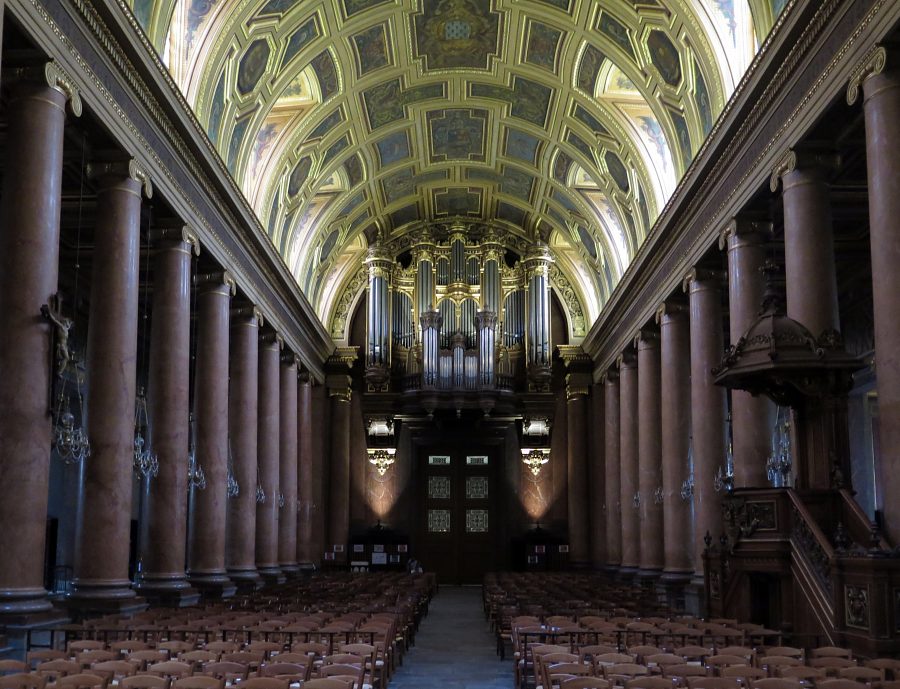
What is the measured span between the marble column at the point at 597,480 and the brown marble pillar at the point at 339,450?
944cm

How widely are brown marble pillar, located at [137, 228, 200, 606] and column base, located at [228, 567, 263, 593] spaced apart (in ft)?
18.7

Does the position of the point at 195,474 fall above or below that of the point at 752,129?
below

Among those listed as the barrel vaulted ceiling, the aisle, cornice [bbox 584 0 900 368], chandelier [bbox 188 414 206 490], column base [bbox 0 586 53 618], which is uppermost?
the barrel vaulted ceiling

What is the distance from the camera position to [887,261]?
13.5m

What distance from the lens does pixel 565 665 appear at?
32.4ft

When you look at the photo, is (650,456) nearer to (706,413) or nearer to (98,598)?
(706,413)

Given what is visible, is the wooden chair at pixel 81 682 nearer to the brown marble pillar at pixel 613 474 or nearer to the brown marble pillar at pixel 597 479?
the brown marble pillar at pixel 613 474

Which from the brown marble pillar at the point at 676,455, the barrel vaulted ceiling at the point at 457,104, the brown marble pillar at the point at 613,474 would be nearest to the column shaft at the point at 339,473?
the barrel vaulted ceiling at the point at 457,104

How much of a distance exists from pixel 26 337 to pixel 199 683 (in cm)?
680

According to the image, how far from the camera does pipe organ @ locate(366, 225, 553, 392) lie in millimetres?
39562

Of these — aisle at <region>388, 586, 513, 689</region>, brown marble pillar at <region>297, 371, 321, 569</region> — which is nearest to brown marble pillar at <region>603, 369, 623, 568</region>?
aisle at <region>388, 586, 513, 689</region>

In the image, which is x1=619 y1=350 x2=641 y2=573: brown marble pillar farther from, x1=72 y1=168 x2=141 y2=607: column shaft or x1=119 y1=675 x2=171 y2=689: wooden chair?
x1=119 y1=675 x2=171 y2=689: wooden chair

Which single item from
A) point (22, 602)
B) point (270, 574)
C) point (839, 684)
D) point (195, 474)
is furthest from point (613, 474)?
point (839, 684)

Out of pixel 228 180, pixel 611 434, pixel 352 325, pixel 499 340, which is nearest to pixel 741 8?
pixel 228 180
